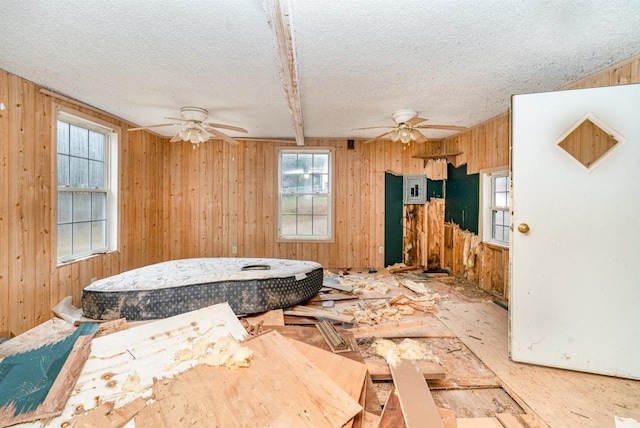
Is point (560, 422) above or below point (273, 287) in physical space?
below

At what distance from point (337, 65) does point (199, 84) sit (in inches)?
53.4

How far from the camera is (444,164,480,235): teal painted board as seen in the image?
3900mm

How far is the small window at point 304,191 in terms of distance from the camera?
15.5 feet

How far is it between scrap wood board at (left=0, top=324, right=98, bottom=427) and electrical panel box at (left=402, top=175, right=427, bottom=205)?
14.5 feet

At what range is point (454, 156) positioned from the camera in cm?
441

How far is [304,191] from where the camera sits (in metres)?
4.72

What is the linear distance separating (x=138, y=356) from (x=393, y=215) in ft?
13.2

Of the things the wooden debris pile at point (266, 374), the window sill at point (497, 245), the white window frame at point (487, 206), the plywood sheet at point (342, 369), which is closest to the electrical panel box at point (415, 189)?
the white window frame at point (487, 206)

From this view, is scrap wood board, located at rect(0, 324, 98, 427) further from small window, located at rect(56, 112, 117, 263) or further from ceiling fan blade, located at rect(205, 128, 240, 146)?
ceiling fan blade, located at rect(205, 128, 240, 146)

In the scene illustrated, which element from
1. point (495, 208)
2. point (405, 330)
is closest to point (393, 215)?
point (495, 208)

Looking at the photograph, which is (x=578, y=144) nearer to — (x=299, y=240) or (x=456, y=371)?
(x=456, y=371)

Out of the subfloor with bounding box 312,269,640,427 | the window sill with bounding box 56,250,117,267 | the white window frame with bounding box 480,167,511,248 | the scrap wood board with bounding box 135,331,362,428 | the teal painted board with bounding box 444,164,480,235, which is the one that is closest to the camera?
the scrap wood board with bounding box 135,331,362,428

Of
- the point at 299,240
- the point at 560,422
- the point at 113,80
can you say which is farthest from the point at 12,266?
the point at 560,422

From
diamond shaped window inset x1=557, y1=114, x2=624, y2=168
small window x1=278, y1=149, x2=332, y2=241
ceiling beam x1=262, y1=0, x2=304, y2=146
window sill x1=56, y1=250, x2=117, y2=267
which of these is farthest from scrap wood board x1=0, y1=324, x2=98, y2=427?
diamond shaped window inset x1=557, y1=114, x2=624, y2=168
